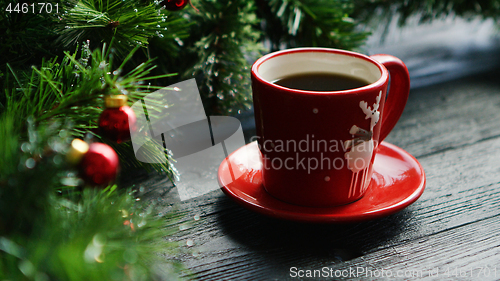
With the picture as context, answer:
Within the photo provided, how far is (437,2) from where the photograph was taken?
791 mm

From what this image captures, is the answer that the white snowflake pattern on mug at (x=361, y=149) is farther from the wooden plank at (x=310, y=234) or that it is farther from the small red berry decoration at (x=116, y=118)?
the small red berry decoration at (x=116, y=118)

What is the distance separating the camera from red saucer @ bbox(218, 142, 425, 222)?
0.41 metres

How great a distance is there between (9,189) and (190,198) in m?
0.27

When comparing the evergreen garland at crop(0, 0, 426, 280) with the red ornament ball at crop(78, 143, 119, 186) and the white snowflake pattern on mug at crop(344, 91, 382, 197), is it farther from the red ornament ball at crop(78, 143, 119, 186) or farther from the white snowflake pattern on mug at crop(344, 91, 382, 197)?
the white snowflake pattern on mug at crop(344, 91, 382, 197)

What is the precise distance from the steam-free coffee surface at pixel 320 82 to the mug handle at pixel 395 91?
0.14 ft

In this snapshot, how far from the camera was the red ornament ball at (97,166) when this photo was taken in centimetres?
30

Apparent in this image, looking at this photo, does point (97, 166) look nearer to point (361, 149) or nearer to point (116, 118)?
point (116, 118)

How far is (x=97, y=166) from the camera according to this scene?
0.99 ft

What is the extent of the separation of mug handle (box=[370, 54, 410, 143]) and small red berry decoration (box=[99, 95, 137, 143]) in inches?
12.6

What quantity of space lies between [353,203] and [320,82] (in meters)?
0.16
